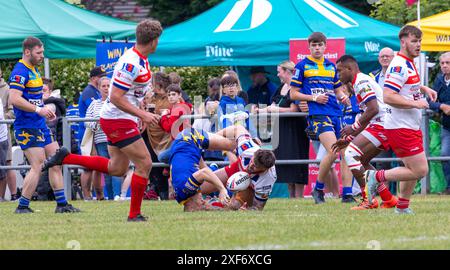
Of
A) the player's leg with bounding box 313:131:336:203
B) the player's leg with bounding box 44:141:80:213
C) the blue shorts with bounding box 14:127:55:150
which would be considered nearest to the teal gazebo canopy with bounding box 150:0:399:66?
the player's leg with bounding box 313:131:336:203

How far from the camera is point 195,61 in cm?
1802

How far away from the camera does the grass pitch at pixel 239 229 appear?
8.17 meters

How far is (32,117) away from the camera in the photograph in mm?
12852

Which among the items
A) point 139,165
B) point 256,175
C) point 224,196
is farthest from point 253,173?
point 139,165

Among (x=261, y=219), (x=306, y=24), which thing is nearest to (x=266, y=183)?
(x=261, y=219)

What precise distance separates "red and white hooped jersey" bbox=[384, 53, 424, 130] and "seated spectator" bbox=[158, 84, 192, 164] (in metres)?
4.94

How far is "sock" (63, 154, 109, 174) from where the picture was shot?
37.3 ft

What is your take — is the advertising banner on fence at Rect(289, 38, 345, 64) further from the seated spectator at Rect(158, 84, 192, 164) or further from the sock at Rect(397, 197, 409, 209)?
the sock at Rect(397, 197, 409, 209)

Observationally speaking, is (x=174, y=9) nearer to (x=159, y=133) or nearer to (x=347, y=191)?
(x=159, y=133)

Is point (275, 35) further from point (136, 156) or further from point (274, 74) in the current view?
point (136, 156)

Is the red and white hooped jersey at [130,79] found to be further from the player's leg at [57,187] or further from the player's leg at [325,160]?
the player's leg at [325,160]

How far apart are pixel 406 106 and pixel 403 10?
14575 millimetres
